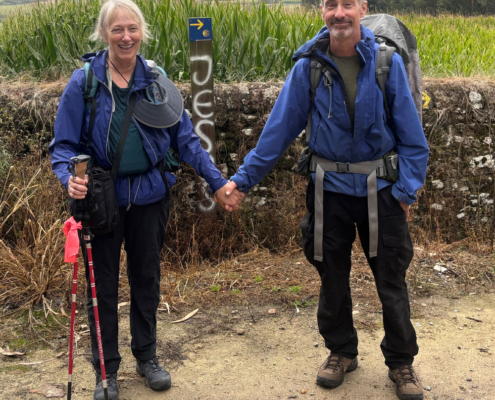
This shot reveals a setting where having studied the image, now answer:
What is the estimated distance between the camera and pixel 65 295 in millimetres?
4047

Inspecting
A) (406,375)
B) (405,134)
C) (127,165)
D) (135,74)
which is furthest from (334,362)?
(135,74)

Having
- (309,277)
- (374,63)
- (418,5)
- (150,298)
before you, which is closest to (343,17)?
(374,63)

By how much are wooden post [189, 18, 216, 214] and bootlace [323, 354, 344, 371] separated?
2.28m

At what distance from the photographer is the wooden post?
4590 millimetres

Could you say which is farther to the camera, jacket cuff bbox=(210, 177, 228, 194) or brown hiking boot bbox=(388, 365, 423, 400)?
jacket cuff bbox=(210, 177, 228, 194)

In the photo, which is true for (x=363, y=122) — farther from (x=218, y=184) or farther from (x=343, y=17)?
(x=218, y=184)

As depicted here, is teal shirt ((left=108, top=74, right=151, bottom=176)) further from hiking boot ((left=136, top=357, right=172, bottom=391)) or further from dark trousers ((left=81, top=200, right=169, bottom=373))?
hiking boot ((left=136, top=357, right=172, bottom=391))

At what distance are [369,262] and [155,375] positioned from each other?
53.0 inches

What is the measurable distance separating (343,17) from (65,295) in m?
2.79

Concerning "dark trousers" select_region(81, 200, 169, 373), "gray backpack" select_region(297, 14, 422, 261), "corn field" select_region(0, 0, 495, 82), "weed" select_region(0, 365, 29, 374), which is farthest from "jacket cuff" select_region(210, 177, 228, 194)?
"corn field" select_region(0, 0, 495, 82)

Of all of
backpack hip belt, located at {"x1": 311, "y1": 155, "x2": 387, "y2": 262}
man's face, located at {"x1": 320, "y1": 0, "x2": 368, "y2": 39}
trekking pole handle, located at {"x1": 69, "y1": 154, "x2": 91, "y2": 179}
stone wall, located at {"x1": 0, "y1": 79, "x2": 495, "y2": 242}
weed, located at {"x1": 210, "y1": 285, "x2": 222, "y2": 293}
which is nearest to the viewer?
trekking pole handle, located at {"x1": 69, "y1": 154, "x2": 91, "y2": 179}

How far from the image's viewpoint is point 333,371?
3.12m

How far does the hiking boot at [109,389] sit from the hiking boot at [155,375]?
0.19 meters

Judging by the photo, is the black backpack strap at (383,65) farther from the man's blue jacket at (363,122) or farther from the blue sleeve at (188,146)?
the blue sleeve at (188,146)
